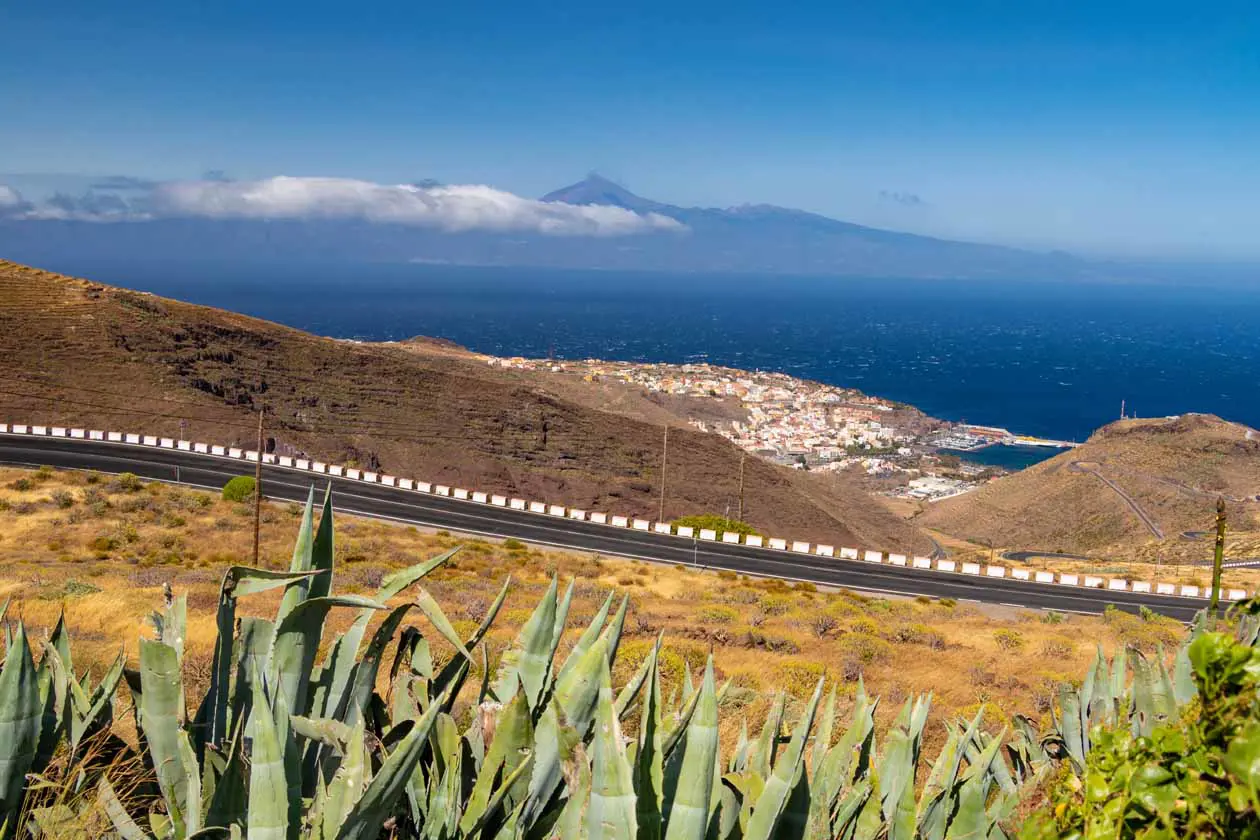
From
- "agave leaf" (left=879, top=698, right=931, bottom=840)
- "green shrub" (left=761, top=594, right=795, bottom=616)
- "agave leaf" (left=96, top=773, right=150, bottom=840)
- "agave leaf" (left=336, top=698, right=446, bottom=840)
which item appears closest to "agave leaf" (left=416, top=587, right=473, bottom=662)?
Answer: "agave leaf" (left=336, top=698, right=446, bottom=840)

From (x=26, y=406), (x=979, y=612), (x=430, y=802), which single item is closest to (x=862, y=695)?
(x=430, y=802)

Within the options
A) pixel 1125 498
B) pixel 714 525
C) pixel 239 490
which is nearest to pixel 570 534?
pixel 714 525

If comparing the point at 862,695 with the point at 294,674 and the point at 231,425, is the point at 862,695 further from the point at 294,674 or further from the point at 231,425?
the point at 231,425

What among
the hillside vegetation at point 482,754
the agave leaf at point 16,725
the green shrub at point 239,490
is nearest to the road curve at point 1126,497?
the green shrub at point 239,490

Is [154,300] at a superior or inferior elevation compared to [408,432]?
superior

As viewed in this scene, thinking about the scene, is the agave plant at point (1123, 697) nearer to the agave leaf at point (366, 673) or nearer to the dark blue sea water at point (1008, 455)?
the agave leaf at point (366, 673)
